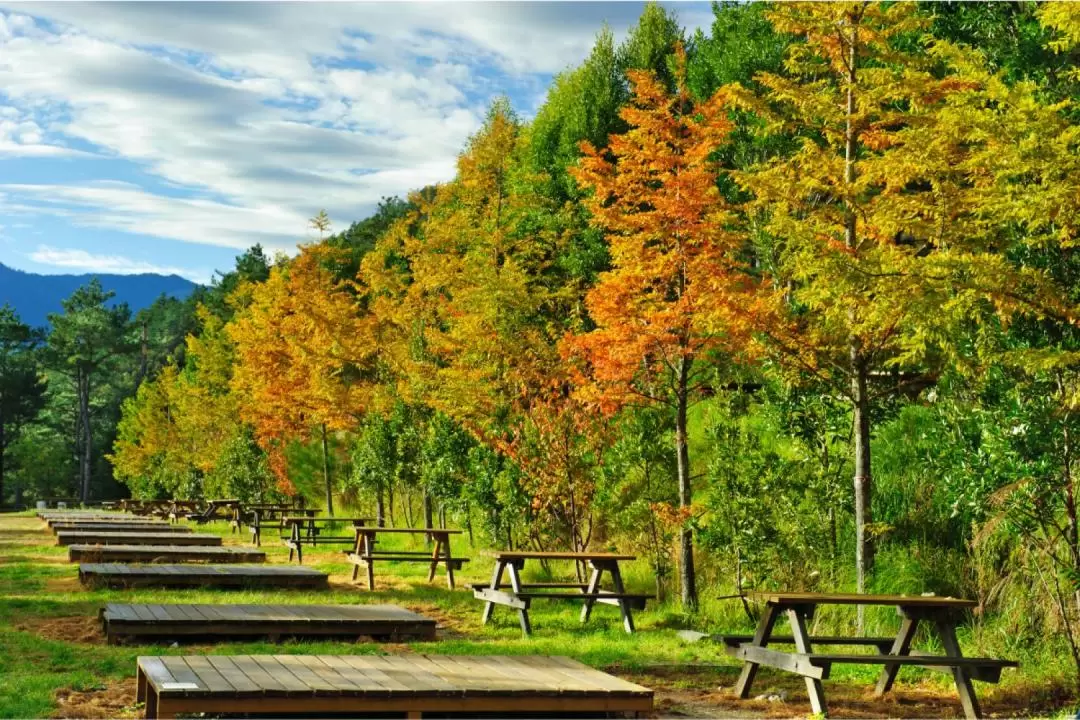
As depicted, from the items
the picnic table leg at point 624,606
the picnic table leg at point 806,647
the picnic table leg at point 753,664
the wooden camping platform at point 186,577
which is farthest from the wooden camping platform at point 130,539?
the picnic table leg at point 806,647

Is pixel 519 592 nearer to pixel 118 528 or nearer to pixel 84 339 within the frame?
pixel 118 528

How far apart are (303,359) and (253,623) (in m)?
19.3

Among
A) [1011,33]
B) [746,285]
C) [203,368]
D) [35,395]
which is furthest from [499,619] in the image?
[35,395]

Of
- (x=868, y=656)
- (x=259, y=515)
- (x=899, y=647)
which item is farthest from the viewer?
(x=259, y=515)

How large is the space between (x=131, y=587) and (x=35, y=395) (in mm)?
73118

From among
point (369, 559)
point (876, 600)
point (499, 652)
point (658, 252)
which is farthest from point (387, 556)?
point (876, 600)

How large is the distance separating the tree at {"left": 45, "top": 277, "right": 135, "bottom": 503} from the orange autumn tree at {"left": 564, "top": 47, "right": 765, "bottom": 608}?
2960 inches

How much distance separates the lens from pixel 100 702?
8.77 meters

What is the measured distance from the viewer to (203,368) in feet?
155

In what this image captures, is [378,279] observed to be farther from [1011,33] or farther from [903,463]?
[903,463]

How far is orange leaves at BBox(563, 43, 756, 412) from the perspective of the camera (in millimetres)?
15375

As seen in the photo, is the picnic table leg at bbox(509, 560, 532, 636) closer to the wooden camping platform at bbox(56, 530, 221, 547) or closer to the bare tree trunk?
the bare tree trunk

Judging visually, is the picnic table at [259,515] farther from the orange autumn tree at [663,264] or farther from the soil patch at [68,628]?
the orange autumn tree at [663,264]

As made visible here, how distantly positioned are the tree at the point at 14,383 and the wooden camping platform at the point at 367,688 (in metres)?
78.6
